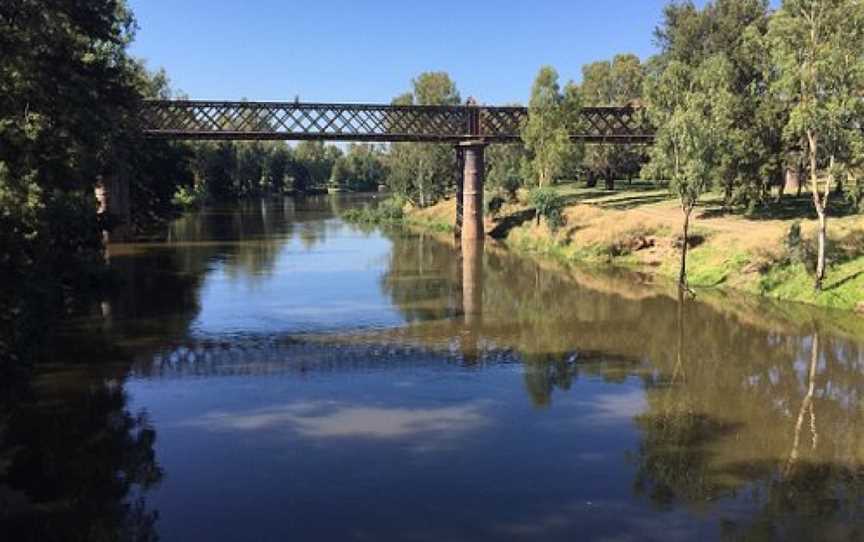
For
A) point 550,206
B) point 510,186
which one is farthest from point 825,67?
point 510,186

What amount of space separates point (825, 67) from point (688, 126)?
8.00 meters

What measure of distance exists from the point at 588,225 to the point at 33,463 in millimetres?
53328

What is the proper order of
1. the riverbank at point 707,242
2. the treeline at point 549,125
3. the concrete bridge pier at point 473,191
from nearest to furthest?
1. the treeline at point 549,125
2. the riverbank at point 707,242
3. the concrete bridge pier at point 473,191

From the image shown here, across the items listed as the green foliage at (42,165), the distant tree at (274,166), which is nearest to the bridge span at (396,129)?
A: the green foliage at (42,165)

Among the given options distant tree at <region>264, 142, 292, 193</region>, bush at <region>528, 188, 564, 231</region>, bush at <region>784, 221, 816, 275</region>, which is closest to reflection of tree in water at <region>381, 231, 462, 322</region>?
bush at <region>528, 188, 564, 231</region>

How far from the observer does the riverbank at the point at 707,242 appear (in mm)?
40344

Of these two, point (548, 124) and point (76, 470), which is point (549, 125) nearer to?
point (548, 124)

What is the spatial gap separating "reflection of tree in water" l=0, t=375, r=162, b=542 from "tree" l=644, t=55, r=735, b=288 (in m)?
31.9

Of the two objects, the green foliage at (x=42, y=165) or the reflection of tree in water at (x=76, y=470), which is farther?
the green foliage at (x=42, y=165)

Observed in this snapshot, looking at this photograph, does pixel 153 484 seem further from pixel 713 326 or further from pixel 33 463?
pixel 713 326

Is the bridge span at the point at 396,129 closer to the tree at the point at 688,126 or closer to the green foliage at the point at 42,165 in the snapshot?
the tree at the point at 688,126

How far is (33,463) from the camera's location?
17750mm

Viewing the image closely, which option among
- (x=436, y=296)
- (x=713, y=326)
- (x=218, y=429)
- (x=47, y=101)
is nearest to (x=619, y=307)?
(x=713, y=326)

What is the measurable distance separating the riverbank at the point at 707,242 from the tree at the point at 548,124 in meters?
4.68
